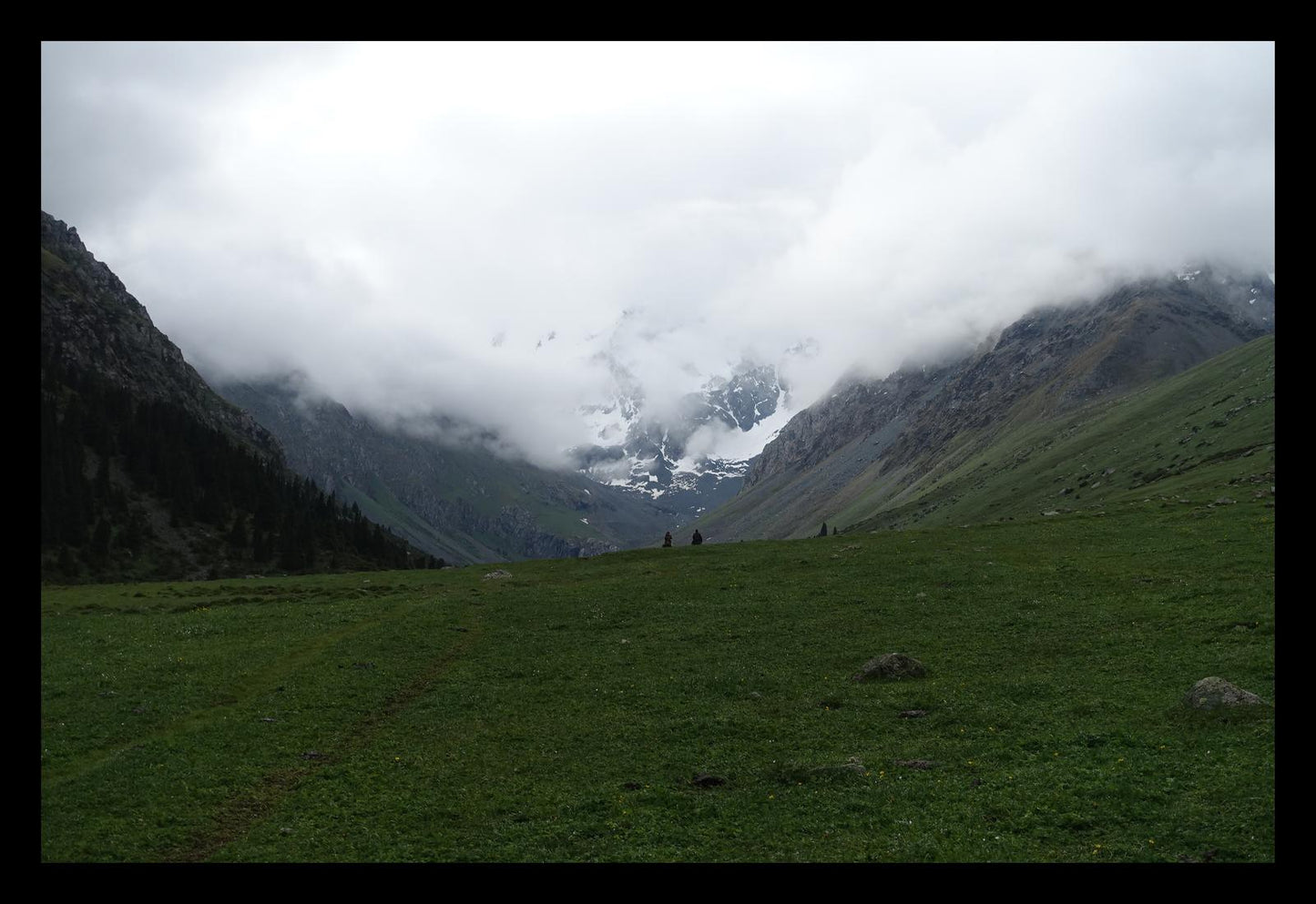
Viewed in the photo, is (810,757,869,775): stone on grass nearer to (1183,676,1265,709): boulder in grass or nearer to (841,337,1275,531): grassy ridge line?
(1183,676,1265,709): boulder in grass

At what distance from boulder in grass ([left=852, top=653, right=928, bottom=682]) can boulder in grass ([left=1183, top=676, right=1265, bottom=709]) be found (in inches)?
430

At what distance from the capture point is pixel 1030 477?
170875mm

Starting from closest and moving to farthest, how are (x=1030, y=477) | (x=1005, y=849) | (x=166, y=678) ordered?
1. (x=1005, y=849)
2. (x=166, y=678)
3. (x=1030, y=477)

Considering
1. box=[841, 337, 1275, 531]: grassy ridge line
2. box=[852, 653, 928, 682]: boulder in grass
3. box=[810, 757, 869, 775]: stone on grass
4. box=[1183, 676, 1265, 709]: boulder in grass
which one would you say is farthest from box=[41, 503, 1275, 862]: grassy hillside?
box=[841, 337, 1275, 531]: grassy ridge line

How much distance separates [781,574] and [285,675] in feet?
123

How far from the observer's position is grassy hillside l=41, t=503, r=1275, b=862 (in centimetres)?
2270

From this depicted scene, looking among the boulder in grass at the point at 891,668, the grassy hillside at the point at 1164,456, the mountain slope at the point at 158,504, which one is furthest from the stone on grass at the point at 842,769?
the mountain slope at the point at 158,504

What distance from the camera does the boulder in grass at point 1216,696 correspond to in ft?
91.5

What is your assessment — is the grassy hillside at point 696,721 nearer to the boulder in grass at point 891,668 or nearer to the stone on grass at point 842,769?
the stone on grass at point 842,769

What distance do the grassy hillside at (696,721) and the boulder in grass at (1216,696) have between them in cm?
77
